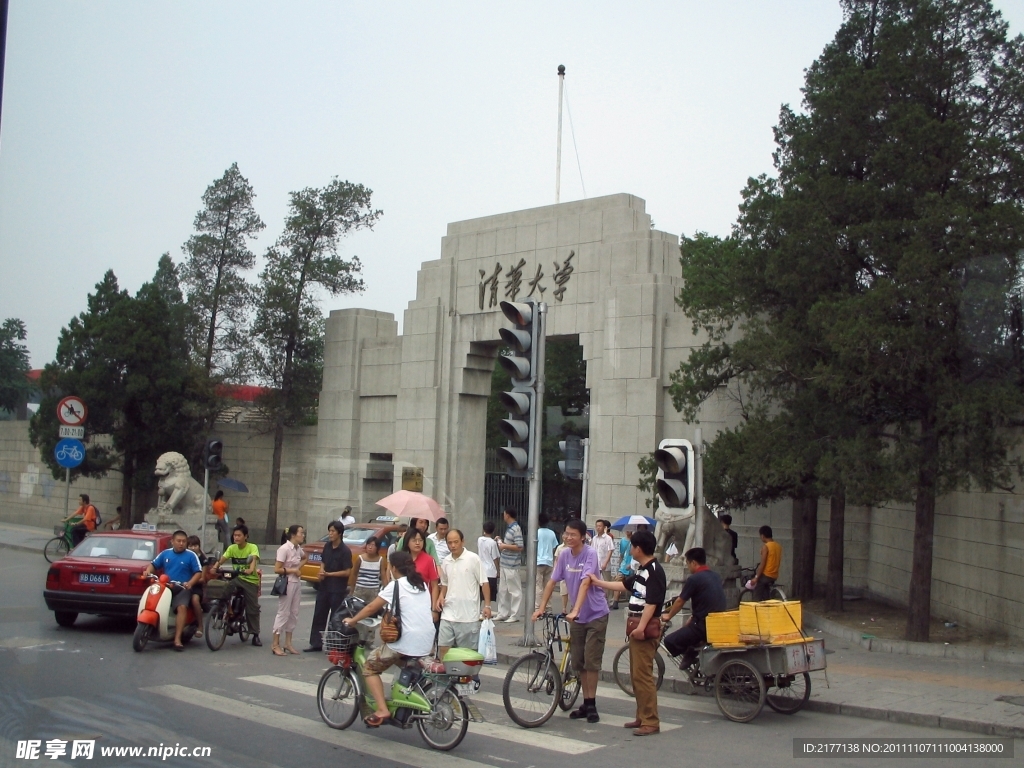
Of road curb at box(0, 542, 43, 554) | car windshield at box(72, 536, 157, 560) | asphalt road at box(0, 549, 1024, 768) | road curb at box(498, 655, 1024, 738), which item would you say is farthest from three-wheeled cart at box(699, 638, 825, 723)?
road curb at box(0, 542, 43, 554)

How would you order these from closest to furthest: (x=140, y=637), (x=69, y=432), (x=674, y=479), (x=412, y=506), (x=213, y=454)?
(x=674, y=479) < (x=140, y=637) < (x=412, y=506) < (x=69, y=432) < (x=213, y=454)

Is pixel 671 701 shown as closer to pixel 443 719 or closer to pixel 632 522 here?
pixel 443 719

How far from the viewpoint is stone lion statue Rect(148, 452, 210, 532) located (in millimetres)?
24828

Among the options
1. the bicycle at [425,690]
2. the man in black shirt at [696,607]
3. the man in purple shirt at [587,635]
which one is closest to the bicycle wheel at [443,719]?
the bicycle at [425,690]

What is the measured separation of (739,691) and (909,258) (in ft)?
20.2

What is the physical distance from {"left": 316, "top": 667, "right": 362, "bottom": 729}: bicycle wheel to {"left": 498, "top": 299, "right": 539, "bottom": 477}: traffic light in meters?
4.33

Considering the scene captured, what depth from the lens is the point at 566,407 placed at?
130 ft

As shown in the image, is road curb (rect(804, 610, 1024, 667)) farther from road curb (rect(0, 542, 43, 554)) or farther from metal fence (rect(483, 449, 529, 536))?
road curb (rect(0, 542, 43, 554))

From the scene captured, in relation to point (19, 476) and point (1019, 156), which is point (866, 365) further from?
point (19, 476)

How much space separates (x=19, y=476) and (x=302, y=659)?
2822cm

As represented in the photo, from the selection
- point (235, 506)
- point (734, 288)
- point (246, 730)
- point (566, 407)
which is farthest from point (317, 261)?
point (246, 730)

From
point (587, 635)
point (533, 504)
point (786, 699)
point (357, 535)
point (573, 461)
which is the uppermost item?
point (573, 461)

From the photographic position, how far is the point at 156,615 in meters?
12.2

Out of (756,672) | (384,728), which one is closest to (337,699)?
(384,728)
